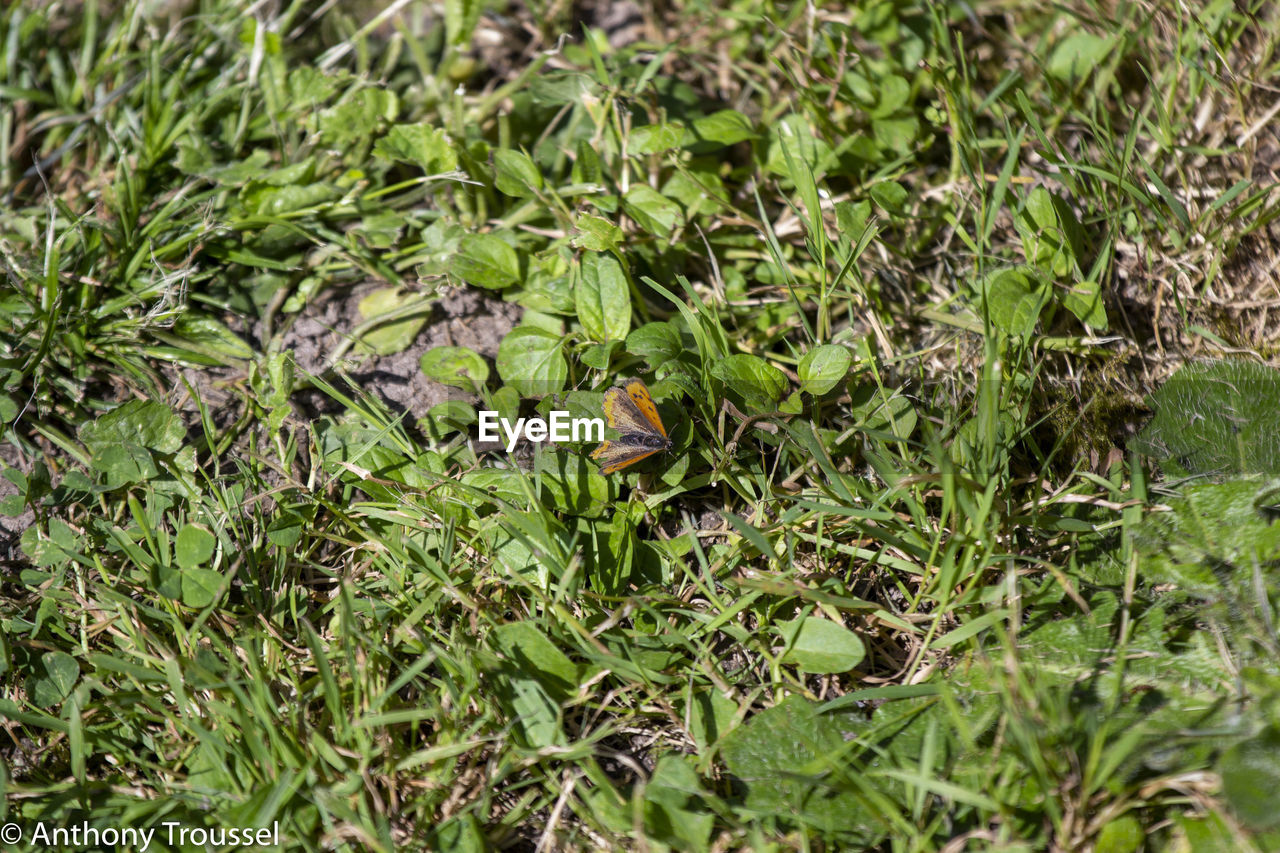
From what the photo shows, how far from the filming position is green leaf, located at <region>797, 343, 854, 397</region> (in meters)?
2.01

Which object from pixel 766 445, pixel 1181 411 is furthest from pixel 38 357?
pixel 1181 411

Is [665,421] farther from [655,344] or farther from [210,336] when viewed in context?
[210,336]

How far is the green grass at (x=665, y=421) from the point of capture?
64.3 inches

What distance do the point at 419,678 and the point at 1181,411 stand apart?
6.00ft

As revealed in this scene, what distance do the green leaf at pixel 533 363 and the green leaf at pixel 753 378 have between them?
0.41 metres

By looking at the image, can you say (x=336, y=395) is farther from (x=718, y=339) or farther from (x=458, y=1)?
(x=458, y=1)

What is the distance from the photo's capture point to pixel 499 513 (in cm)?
200

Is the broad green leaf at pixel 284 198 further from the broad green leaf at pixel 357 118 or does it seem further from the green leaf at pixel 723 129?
the green leaf at pixel 723 129

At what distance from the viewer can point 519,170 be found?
7.79 feet

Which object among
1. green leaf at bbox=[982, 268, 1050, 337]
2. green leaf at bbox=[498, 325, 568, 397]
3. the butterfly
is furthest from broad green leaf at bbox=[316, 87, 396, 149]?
green leaf at bbox=[982, 268, 1050, 337]

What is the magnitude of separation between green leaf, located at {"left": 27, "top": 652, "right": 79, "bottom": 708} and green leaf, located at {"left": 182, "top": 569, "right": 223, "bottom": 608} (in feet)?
0.93

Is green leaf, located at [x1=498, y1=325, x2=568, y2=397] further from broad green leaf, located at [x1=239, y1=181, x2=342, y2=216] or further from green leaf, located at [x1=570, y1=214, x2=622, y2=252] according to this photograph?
broad green leaf, located at [x1=239, y1=181, x2=342, y2=216]

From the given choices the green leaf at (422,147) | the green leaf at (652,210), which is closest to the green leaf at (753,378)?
the green leaf at (652,210)

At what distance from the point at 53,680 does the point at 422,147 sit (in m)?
1.63
